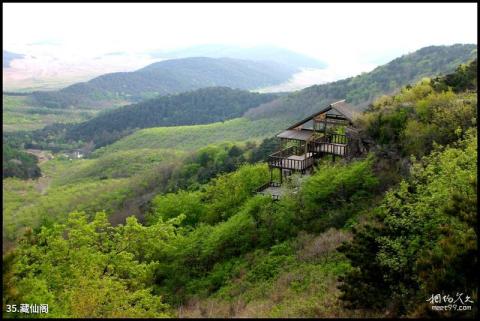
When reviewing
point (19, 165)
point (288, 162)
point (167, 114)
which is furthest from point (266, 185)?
point (167, 114)

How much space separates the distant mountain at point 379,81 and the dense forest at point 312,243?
301 feet

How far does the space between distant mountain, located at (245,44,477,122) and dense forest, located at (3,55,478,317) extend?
301ft

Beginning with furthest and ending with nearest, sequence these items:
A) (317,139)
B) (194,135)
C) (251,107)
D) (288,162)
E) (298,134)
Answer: (251,107) → (194,135) → (298,134) → (317,139) → (288,162)

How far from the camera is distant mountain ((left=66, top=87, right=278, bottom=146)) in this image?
17725cm

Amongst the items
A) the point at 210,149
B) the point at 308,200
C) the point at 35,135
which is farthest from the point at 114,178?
the point at 308,200

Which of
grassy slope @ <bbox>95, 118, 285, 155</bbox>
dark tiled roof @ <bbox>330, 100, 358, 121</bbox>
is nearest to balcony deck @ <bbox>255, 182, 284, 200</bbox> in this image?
dark tiled roof @ <bbox>330, 100, 358, 121</bbox>

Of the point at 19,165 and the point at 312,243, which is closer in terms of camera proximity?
the point at 312,243

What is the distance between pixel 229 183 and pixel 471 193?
20166 millimetres

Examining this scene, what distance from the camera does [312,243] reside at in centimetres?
2272

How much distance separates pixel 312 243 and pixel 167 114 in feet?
572

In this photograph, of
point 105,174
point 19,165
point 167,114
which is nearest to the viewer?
point 105,174

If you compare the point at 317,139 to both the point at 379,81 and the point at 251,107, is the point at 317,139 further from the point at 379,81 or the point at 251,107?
the point at 251,107

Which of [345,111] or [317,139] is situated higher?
[345,111]

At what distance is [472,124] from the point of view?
940 inches
